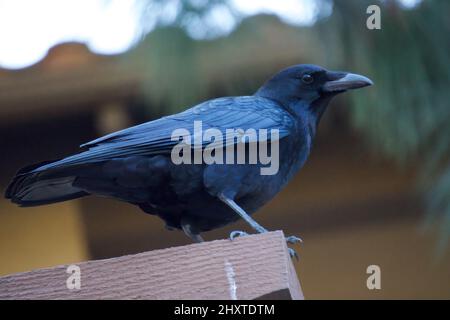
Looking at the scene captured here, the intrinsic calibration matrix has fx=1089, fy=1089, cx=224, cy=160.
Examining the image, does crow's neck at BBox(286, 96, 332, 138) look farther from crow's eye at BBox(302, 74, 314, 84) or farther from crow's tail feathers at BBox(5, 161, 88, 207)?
crow's tail feathers at BBox(5, 161, 88, 207)

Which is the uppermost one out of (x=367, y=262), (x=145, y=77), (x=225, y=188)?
(x=145, y=77)

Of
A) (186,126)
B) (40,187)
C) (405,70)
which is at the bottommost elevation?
(40,187)

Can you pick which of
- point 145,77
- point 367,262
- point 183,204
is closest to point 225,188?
point 183,204

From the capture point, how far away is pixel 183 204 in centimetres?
297

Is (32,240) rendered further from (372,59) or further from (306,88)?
(306,88)

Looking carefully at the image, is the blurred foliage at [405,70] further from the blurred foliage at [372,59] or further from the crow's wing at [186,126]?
the crow's wing at [186,126]

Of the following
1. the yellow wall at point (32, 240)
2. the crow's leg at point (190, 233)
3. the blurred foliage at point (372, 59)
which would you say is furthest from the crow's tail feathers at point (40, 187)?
the yellow wall at point (32, 240)

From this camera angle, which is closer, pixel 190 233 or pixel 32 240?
pixel 190 233

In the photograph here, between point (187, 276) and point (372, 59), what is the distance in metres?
1.83

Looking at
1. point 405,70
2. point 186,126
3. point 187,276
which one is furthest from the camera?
point 405,70

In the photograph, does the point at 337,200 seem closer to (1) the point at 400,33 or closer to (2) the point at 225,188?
(1) the point at 400,33

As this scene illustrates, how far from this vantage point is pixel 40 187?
286 cm

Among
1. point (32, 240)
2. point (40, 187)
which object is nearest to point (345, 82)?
point (40, 187)

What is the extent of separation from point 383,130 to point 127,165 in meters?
1.34
